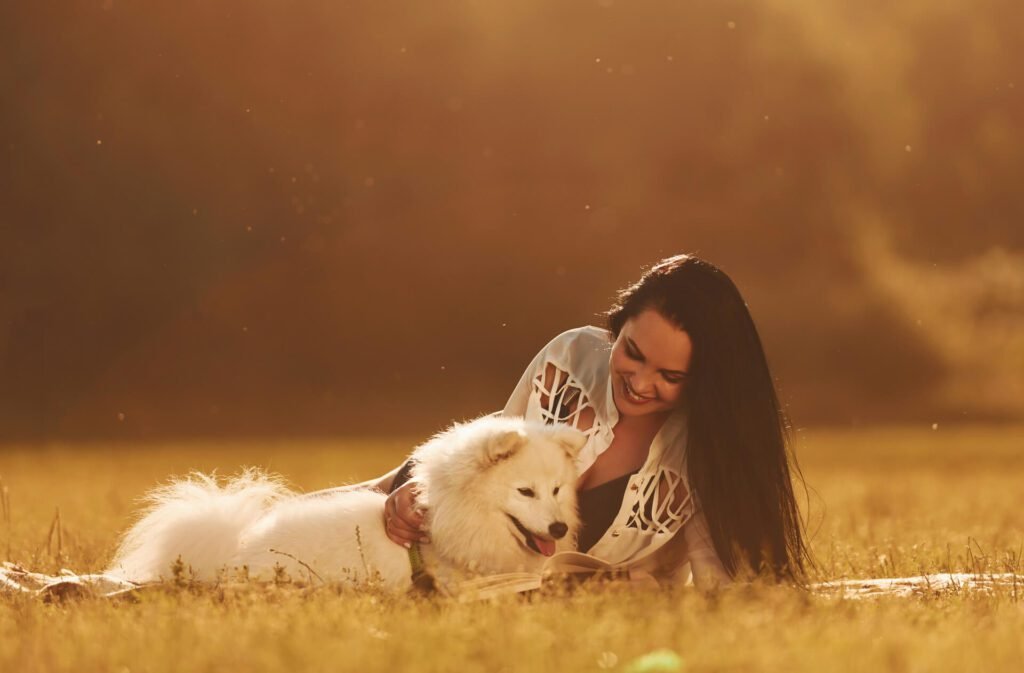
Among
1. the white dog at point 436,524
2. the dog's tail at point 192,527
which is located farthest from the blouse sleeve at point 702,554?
the dog's tail at point 192,527

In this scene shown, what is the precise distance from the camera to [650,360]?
5.03 m

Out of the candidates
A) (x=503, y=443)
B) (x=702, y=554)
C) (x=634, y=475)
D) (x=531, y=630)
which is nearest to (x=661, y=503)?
(x=634, y=475)

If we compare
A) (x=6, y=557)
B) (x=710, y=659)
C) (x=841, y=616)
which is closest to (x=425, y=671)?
(x=710, y=659)

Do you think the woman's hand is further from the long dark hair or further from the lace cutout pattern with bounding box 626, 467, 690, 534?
the long dark hair

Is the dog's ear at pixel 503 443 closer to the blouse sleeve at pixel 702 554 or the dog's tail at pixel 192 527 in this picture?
the blouse sleeve at pixel 702 554

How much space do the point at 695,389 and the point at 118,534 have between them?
421 cm

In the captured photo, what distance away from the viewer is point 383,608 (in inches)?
161

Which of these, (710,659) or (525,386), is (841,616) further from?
(525,386)

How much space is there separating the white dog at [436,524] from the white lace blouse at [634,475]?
369mm

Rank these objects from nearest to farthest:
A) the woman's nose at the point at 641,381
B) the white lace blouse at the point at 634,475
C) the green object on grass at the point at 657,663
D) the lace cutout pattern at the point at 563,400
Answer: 1. the green object on grass at the point at 657,663
2. the woman's nose at the point at 641,381
3. the white lace blouse at the point at 634,475
4. the lace cutout pattern at the point at 563,400

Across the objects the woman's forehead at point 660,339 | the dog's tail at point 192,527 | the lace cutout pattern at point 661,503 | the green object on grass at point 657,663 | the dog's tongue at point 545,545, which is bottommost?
the green object on grass at point 657,663

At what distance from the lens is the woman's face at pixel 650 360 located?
5012 millimetres

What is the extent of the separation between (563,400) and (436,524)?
119cm

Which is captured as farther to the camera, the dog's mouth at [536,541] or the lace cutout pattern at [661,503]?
the lace cutout pattern at [661,503]
